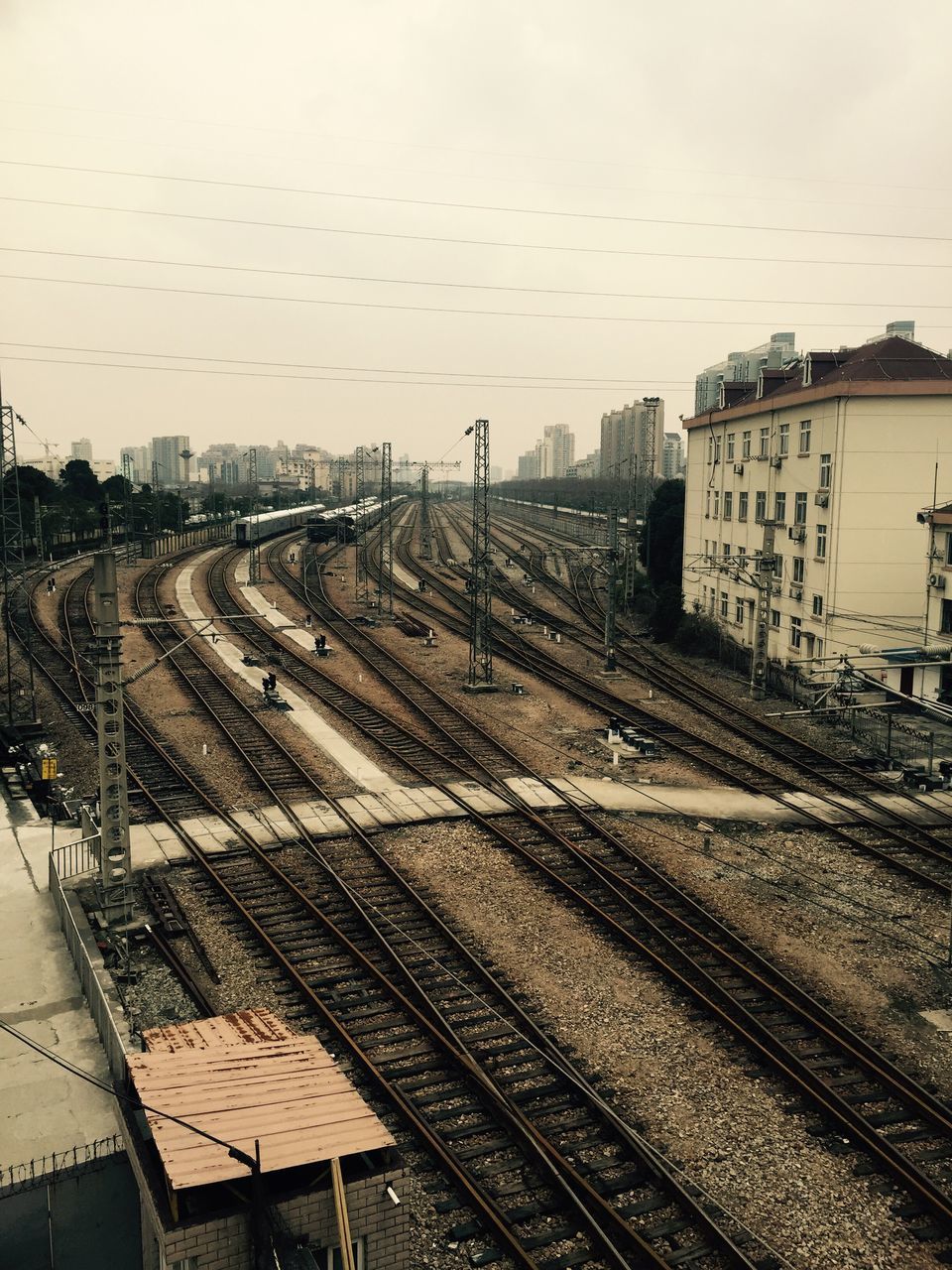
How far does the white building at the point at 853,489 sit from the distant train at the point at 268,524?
3183 cm

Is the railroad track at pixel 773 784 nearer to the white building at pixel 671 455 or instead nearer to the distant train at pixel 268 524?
the distant train at pixel 268 524

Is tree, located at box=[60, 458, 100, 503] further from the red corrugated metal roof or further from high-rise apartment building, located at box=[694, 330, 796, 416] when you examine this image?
the red corrugated metal roof

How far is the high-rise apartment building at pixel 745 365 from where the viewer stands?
45281mm

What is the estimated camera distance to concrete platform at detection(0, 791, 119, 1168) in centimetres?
937

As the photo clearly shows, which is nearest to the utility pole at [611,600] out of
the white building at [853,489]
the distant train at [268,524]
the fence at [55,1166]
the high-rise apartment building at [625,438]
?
the white building at [853,489]

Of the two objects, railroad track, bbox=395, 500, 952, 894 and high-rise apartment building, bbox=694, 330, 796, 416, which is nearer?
railroad track, bbox=395, 500, 952, 894

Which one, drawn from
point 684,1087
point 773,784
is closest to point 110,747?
point 684,1087

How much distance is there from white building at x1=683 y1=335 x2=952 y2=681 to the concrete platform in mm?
23237

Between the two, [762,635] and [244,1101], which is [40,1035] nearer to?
[244,1101]

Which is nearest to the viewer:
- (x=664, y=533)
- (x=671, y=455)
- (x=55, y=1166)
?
(x=55, y=1166)

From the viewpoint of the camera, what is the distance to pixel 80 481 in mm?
77562

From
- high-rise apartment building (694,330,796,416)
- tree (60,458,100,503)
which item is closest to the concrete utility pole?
high-rise apartment building (694,330,796,416)

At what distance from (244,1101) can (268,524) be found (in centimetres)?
6723

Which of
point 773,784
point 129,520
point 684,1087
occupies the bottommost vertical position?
point 684,1087
